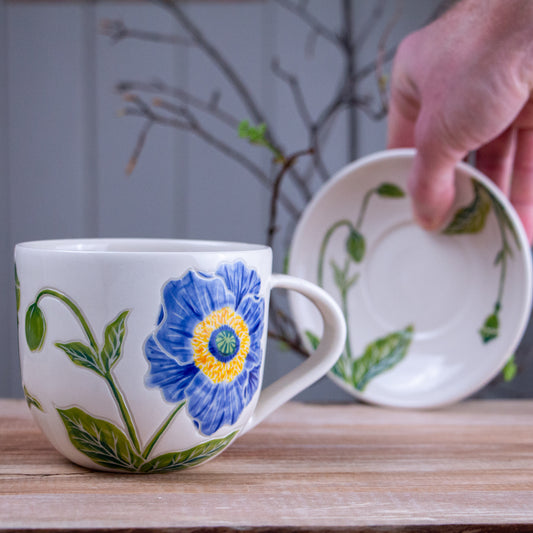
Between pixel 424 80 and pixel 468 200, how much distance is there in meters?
0.12

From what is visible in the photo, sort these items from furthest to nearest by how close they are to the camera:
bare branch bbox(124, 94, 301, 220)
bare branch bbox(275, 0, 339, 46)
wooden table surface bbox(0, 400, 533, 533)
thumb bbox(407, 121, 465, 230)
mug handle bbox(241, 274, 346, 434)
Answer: bare branch bbox(275, 0, 339, 46)
bare branch bbox(124, 94, 301, 220)
thumb bbox(407, 121, 465, 230)
mug handle bbox(241, 274, 346, 434)
wooden table surface bbox(0, 400, 533, 533)

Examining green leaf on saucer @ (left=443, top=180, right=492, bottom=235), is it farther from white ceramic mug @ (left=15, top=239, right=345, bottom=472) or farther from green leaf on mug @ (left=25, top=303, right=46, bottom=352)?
green leaf on mug @ (left=25, top=303, right=46, bottom=352)

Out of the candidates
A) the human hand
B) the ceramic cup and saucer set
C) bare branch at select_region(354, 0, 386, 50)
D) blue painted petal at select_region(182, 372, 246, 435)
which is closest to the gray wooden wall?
bare branch at select_region(354, 0, 386, 50)

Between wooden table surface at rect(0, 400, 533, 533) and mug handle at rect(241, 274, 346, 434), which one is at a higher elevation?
mug handle at rect(241, 274, 346, 434)

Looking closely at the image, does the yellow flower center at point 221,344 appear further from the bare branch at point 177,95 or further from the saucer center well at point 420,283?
the bare branch at point 177,95

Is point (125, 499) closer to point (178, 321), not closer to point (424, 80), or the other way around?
point (178, 321)

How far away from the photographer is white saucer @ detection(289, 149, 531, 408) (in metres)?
0.61

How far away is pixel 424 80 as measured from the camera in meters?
0.60

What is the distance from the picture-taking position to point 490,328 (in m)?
0.61

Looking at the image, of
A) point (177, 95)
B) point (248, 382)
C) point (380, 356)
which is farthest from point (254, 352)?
point (177, 95)

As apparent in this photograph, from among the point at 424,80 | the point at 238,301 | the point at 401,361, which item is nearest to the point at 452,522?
Result: the point at 238,301

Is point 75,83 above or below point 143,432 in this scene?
above

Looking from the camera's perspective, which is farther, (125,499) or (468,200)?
(468,200)

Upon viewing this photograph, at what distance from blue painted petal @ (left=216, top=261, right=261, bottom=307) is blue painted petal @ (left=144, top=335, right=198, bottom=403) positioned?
5 cm
